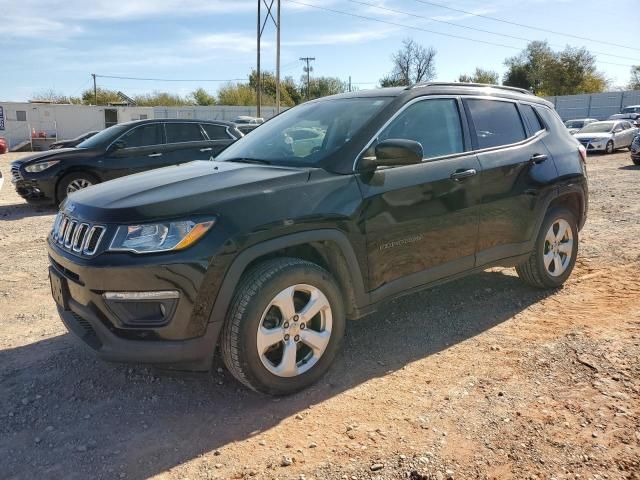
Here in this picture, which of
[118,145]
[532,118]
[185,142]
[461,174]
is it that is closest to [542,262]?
[532,118]

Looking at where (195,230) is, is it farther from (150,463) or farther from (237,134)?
(237,134)

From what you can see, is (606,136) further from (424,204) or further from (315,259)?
(315,259)

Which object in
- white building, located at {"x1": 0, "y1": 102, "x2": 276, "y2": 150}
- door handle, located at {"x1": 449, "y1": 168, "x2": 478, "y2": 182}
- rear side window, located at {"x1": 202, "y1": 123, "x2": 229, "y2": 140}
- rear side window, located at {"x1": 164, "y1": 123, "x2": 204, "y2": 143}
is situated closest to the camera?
door handle, located at {"x1": 449, "y1": 168, "x2": 478, "y2": 182}

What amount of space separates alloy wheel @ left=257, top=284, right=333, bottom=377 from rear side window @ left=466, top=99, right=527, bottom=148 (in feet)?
6.47

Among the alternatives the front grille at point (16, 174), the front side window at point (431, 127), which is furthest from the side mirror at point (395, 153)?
the front grille at point (16, 174)

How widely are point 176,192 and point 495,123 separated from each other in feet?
9.06

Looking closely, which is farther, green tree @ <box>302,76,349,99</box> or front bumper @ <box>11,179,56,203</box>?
green tree @ <box>302,76,349,99</box>

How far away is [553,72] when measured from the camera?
205ft

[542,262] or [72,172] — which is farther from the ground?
[72,172]

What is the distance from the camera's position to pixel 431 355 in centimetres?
375

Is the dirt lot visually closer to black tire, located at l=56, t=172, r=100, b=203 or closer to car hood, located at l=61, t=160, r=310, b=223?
car hood, located at l=61, t=160, r=310, b=223

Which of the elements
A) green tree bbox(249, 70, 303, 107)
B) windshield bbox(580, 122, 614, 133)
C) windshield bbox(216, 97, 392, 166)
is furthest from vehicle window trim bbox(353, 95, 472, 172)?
green tree bbox(249, 70, 303, 107)

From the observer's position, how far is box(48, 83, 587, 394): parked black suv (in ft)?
9.19

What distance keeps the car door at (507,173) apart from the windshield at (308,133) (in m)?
0.95
